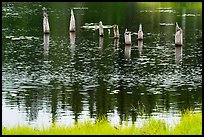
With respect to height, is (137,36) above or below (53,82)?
→ above

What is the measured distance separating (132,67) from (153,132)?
29.9 m

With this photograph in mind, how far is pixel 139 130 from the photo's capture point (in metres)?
21.2

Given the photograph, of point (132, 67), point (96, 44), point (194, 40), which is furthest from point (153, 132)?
point (194, 40)

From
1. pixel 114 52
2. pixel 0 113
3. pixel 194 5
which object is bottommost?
pixel 0 113

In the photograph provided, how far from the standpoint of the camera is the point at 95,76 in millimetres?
45531

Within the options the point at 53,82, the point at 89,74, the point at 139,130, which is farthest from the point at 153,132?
A: the point at 89,74

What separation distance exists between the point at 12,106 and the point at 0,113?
2831 millimetres

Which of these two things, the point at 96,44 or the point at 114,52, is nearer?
the point at 114,52

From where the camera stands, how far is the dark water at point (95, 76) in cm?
3316

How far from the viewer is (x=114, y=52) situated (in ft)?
199

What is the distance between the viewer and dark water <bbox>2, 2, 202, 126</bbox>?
109 feet

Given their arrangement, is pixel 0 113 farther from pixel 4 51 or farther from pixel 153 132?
pixel 4 51

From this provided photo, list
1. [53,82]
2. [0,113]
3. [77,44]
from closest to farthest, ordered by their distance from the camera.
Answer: [0,113]
[53,82]
[77,44]

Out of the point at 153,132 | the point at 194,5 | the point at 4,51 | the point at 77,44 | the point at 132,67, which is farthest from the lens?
the point at 194,5
